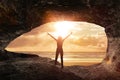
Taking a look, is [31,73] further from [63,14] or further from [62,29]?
[62,29]

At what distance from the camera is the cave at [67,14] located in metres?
15.2

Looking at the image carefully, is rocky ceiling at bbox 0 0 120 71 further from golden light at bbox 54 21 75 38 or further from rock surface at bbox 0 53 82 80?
rock surface at bbox 0 53 82 80

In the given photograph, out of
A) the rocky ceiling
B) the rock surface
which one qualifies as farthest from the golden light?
the rock surface

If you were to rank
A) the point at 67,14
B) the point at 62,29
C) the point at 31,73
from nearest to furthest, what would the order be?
1. the point at 31,73
2. the point at 67,14
3. the point at 62,29

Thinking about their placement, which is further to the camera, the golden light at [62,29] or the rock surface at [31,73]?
the golden light at [62,29]

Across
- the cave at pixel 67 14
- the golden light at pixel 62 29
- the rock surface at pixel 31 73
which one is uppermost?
the cave at pixel 67 14

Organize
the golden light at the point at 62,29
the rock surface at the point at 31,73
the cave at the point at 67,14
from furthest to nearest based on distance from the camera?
1. the golden light at the point at 62,29
2. the cave at the point at 67,14
3. the rock surface at the point at 31,73

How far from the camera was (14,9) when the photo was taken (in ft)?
50.4

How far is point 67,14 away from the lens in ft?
53.2

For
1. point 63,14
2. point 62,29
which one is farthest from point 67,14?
point 62,29

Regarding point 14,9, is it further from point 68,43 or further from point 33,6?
point 68,43

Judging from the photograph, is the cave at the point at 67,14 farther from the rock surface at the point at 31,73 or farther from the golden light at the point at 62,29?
the rock surface at the point at 31,73

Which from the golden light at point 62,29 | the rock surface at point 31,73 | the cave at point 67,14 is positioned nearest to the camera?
the rock surface at point 31,73

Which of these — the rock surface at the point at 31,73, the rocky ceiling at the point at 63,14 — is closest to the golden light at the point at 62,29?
the rocky ceiling at the point at 63,14
